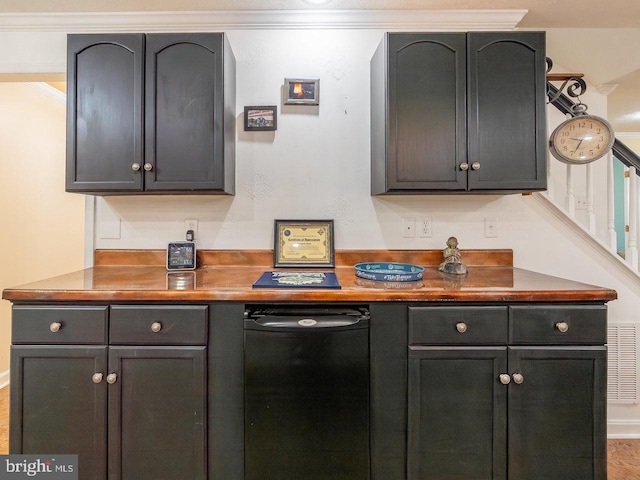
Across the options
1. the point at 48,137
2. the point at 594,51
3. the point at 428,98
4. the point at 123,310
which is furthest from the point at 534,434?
the point at 48,137

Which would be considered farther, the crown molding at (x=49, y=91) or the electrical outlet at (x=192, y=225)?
the crown molding at (x=49, y=91)

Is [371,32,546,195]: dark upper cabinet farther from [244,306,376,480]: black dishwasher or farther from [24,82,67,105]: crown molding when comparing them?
[24,82,67,105]: crown molding

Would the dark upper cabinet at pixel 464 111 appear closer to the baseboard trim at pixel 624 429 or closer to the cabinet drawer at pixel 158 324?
the cabinet drawer at pixel 158 324

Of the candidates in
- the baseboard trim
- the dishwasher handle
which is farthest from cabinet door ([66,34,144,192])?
the baseboard trim

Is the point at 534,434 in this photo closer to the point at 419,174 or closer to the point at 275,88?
the point at 419,174

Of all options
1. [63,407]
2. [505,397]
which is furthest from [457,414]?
[63,407]

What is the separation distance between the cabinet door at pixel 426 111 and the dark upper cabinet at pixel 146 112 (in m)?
0.89

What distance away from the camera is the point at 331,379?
130 centimetres

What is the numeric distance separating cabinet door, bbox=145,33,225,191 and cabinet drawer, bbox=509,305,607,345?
1526 millimetres

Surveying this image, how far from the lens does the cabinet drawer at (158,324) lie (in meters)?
1.32

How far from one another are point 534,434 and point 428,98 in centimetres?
157

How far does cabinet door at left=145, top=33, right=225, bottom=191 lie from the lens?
5.43 ft

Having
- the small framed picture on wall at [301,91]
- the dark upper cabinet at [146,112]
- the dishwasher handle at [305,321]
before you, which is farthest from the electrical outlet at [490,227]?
the dark upper cabinet at [146,112]

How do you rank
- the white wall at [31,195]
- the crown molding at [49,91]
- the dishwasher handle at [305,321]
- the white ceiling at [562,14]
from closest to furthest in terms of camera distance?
the dishwasher handle at [305,321] → the white ceiling at [562,14] → the white wall at [31,195] → the crown molding at [49,91]
